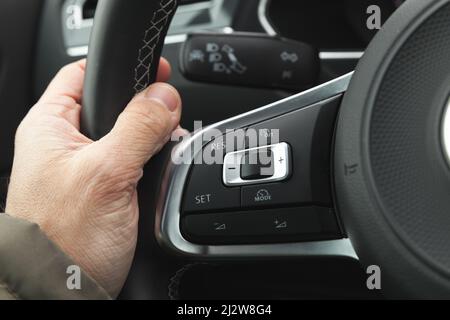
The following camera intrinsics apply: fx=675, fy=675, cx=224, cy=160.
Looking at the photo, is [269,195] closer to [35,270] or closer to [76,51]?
[35,270]

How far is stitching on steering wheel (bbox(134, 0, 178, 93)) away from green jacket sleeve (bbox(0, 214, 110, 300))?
0.68 ft

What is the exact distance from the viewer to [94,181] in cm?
80

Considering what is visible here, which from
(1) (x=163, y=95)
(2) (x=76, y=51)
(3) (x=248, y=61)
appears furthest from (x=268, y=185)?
(2) (x=76, y=51)

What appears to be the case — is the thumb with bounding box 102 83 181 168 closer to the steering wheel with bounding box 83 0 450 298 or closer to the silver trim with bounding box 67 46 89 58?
the steering wheel with bounding box 83 0 450 298

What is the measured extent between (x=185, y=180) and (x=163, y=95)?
11 cm

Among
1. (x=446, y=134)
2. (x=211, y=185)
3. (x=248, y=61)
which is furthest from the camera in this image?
(x=248, y=61)

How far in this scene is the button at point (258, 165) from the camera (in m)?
0.81

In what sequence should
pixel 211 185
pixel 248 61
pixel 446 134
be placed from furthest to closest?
pixel 248 61
pixel 211 185
pixel 446 134

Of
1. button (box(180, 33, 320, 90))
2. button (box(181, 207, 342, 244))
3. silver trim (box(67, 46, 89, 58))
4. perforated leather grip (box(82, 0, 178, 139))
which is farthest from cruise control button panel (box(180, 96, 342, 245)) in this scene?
silver trim (box(67, 46, 89, 58))

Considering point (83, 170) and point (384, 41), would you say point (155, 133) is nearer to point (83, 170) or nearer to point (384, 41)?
point (83, 170)

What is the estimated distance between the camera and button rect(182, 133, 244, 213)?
0.82 m

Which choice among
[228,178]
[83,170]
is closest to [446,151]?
[228,178]

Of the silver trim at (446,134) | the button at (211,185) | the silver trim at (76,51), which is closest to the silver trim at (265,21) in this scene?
the silver trim at (76,51)

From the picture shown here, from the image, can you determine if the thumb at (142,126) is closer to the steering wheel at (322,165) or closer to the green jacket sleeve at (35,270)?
the steering wheel at (322,165)
